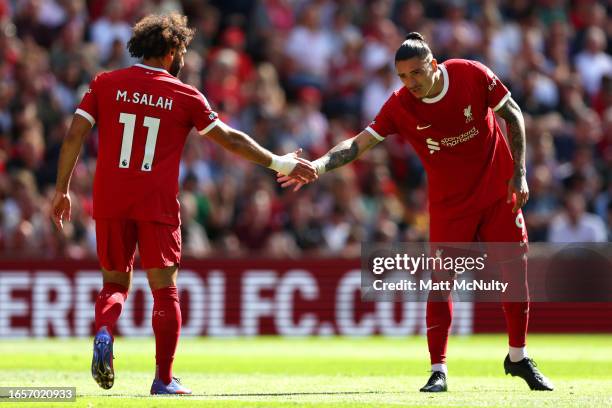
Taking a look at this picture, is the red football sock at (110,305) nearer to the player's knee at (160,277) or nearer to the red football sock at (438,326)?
the player's knee at (160,277)

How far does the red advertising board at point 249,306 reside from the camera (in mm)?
17031

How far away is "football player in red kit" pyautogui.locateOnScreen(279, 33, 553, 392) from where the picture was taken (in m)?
9.44

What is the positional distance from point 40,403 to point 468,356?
22.0ft

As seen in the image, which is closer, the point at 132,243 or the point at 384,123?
the point at 132,243

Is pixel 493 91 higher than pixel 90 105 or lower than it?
higher

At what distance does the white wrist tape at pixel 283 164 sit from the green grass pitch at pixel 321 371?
1.67 meters

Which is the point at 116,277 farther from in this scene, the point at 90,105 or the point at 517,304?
the point at 517,304

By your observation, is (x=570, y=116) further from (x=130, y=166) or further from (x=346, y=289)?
(x=130, y=166)

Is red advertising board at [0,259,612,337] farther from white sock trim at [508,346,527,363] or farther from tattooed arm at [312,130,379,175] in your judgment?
white sock trim at [508,346,527,363]

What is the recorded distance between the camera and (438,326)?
9.51 metres

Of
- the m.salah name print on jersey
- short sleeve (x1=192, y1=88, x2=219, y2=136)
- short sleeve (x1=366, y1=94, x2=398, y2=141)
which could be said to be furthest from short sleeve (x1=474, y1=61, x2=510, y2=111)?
the m.salah name print on jersey

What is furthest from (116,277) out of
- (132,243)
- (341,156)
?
(341,156)

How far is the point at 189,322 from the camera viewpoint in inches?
680

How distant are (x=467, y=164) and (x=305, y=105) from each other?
10.5m
